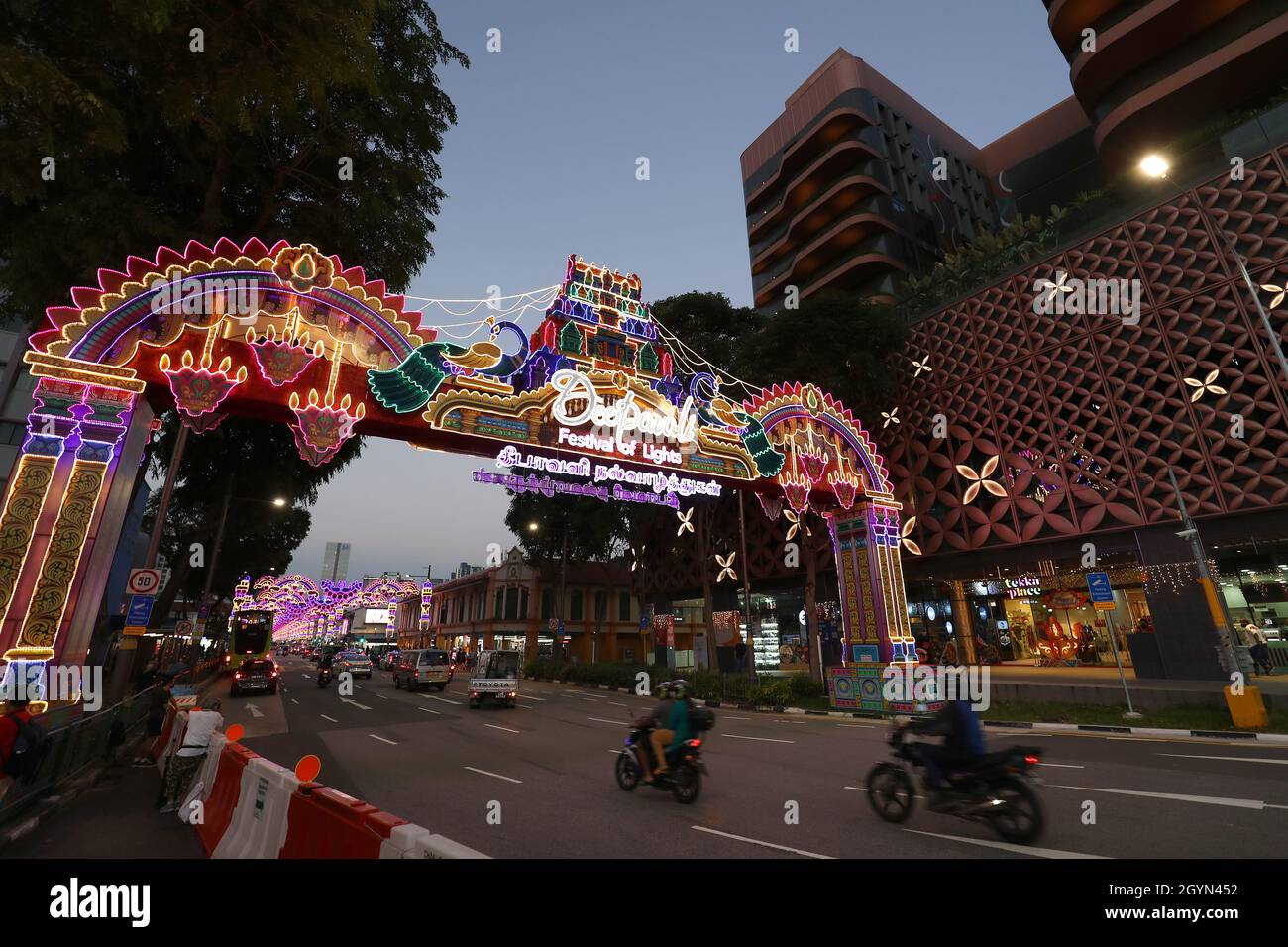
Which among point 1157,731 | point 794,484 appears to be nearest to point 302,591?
point 794,484

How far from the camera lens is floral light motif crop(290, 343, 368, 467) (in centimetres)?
1184

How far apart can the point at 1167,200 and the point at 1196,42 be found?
1565 cm

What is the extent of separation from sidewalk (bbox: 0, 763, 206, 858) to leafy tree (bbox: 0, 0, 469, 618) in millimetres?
8231

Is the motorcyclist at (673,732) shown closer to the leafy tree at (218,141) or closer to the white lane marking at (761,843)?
the white lane marking at (761,843)

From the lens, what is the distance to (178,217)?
1552 cm

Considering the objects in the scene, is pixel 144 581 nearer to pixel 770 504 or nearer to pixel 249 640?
pixel 770 504

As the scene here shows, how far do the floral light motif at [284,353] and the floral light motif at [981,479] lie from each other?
23430mm

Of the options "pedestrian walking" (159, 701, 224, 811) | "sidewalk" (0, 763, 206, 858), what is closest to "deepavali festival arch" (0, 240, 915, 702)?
"sidewalk" (0, 763, 206, 858)

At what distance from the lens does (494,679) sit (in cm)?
2247

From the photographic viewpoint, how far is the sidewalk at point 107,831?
6.55m

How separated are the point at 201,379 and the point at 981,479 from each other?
83.8 ft
